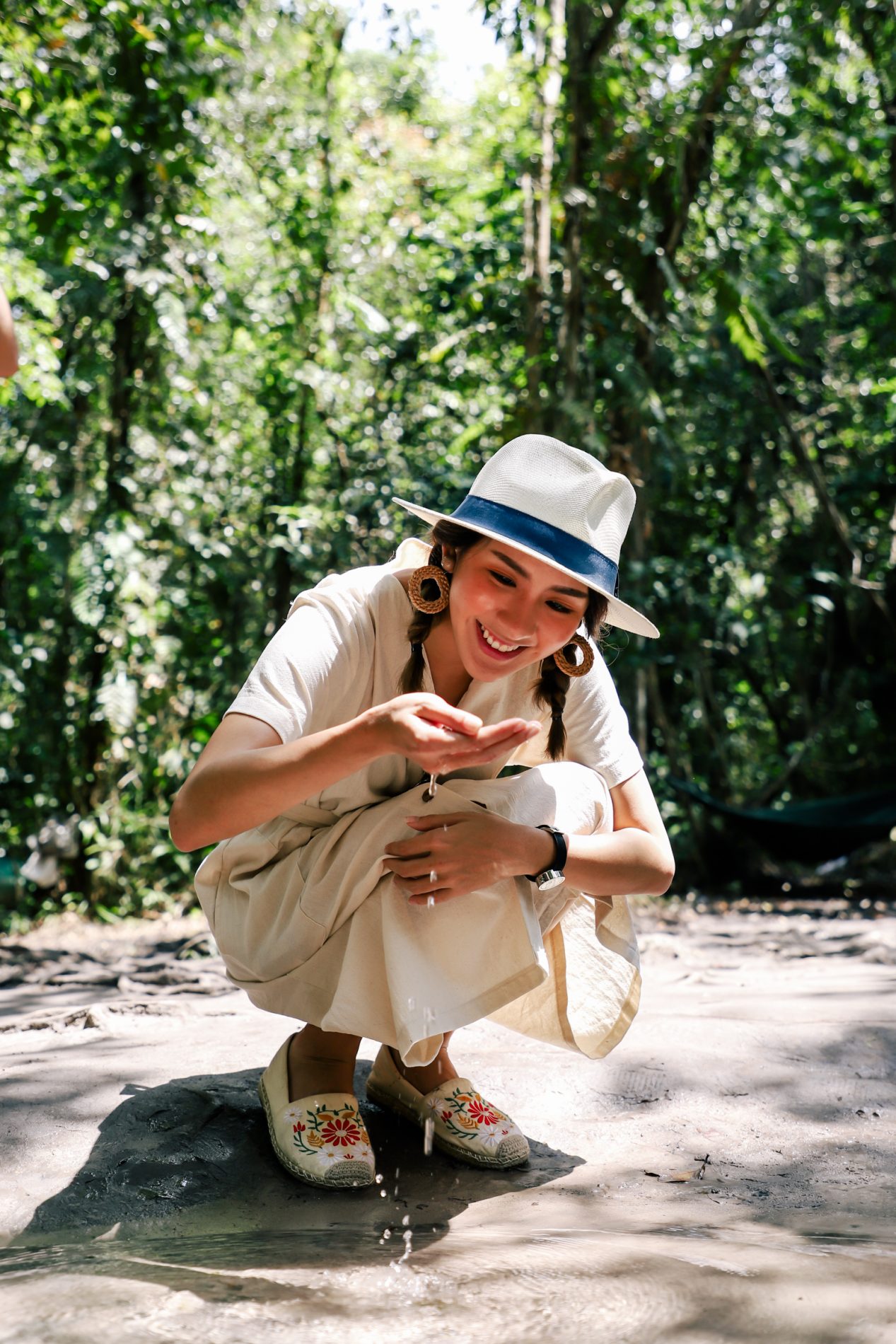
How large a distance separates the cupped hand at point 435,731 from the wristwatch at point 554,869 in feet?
1.07

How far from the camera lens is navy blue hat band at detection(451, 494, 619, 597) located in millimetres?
1707

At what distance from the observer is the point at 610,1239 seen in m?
1.45

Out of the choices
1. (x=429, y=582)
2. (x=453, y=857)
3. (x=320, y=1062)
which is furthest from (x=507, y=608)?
(x=320, y=1062)

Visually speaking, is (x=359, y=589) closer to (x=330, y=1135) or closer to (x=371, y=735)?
(x=371, y=735)

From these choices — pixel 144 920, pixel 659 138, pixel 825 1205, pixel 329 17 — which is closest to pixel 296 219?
pixel 329 17

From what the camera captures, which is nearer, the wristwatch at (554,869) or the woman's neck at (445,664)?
the wristwatch at (554,869)

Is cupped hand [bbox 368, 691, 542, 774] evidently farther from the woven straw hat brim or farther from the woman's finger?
the woven straw hat brim

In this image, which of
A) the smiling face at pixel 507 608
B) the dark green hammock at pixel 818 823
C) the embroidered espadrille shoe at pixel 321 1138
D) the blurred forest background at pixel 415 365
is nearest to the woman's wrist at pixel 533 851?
the smiling face at pixel 507 608

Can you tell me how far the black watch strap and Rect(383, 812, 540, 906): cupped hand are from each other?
5 centimetres

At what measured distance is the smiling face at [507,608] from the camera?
1.71m

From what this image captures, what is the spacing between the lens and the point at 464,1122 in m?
1.89

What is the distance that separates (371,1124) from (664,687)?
17.7ft

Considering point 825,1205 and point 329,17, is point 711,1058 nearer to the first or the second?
point 825,1205

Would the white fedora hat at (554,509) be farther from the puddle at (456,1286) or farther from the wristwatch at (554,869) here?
the puddle at (456,1286)
